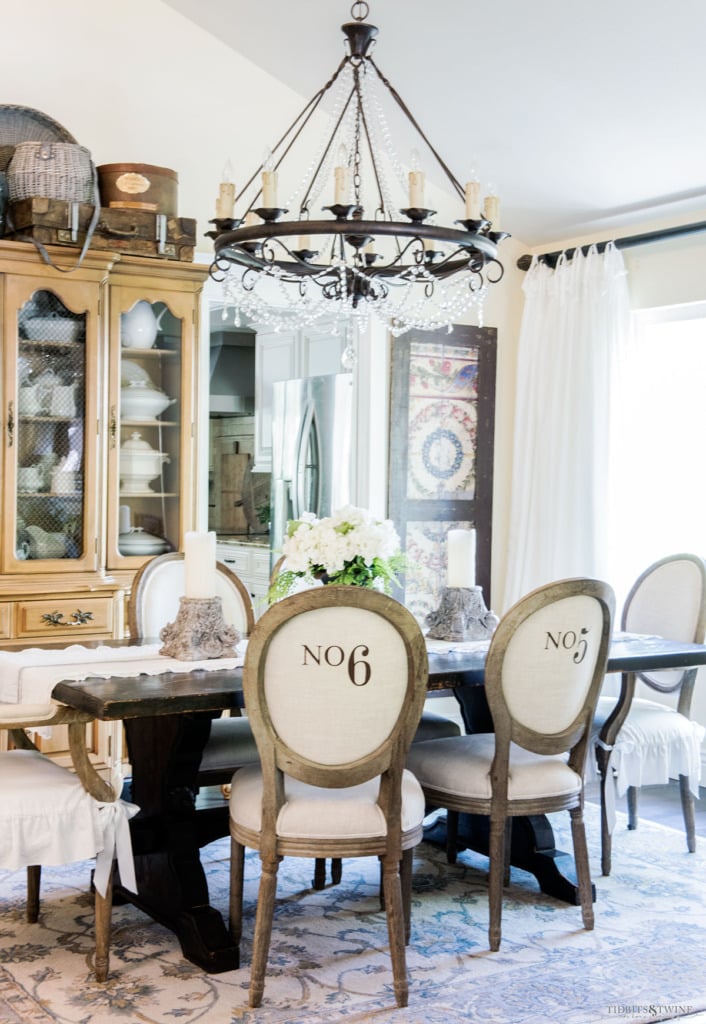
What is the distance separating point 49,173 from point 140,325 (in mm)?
652

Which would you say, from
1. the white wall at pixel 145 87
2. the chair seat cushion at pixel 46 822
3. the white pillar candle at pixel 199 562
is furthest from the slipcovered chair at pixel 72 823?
the white wall at pixel 145 87

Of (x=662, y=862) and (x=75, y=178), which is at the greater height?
(x=75, y=178)

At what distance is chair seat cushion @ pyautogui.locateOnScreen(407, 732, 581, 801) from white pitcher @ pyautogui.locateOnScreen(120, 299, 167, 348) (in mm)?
2114

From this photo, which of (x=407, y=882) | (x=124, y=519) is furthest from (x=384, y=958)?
(x=124, y=519)

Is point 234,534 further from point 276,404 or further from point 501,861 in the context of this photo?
point 501,861

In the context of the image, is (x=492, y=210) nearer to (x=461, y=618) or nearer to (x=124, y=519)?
(x=461, y=618)

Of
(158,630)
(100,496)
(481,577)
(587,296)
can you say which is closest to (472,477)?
(481,577)

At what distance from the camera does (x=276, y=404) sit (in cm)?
644

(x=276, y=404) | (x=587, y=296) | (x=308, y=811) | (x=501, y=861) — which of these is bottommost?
(x=501, y=861)

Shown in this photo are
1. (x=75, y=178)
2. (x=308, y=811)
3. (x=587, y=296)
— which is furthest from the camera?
(x=587, y=296)

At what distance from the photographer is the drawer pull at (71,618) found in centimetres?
434

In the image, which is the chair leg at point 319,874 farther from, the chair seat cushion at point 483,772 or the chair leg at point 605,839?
the chair leg at point 605,839

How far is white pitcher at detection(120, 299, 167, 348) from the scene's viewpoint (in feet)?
15.0

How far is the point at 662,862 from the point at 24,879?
1.99 metres
